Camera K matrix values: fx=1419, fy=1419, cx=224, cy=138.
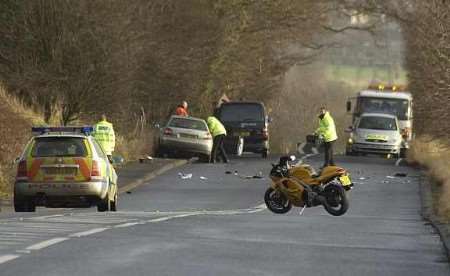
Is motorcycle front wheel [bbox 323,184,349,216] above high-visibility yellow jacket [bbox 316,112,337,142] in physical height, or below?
below

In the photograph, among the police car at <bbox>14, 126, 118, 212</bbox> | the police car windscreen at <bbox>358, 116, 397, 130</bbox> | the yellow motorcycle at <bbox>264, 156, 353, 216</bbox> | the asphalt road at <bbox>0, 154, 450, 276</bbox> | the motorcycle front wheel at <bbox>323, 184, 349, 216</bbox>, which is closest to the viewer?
the asphalt road at <bbox>0, 154, 450, 276</bbox>

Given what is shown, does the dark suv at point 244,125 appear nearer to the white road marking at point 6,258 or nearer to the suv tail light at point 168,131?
the suv tail light at point 168,131

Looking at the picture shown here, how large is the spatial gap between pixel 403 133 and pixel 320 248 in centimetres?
3689

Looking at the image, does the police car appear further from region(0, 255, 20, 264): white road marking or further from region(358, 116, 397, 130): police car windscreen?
region(358, 116, 397, 130): police car windscreen

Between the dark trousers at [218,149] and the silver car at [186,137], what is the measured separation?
0.51ft

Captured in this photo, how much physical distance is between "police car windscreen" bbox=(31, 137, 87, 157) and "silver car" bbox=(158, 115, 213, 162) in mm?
20136

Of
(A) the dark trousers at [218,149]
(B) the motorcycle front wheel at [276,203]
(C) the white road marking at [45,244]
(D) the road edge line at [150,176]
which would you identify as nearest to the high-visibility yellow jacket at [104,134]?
(D) the road edge line at [150,176]

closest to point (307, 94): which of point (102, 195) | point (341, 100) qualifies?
point (341, 100)

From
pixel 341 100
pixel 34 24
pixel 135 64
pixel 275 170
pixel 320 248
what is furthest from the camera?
pixel 341 100

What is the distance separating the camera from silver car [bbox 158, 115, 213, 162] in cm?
4288

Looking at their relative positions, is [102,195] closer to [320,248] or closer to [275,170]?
[275,170]

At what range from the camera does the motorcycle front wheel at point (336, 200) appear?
21672 mm

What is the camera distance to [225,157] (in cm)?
4362

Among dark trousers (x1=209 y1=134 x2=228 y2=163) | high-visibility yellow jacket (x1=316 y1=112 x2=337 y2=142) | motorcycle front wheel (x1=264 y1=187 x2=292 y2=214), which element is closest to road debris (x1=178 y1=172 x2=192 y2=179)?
high-visibility yellow jacket (x1=316 y1=112 x2=337 y2=142)
